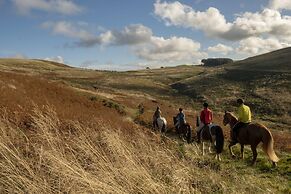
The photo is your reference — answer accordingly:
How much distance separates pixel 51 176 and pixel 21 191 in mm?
804

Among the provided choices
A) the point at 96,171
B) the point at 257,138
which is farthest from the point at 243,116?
the point at 96,171

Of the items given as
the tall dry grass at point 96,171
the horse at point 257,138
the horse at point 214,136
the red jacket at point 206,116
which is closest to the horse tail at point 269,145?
the horse at point 257,138

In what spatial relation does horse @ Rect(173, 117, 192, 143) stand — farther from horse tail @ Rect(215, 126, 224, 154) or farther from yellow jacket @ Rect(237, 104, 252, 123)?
yellow jacket @ Rect(237, 104, 252, 123)

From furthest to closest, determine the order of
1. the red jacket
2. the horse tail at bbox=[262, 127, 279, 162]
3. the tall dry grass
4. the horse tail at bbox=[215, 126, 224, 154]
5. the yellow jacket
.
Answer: the red jacket, the yellow jacket, the horse tail at bbox=[215, 126, 224, 154], the horse tail at bbox=[262, 127, 279, 162], the tall dry grass

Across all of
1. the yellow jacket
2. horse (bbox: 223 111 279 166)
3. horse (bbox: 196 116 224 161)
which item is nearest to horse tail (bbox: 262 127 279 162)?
horse (bbox: 223 111 279 166)

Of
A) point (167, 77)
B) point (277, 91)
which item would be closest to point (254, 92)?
point (277, 91)

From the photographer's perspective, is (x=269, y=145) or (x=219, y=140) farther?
(x=219, y=140)

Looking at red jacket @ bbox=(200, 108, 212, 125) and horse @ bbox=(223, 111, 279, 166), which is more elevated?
red jacket @ bbox=(200, 108, 212, 125)

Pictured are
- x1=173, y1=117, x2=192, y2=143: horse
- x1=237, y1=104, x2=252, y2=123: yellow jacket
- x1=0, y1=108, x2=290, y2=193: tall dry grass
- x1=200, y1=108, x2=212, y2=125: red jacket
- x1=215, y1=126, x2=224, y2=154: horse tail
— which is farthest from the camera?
x1=173, y1=117, x2=192, y2=143: horse

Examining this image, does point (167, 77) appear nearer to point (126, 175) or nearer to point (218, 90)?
point (218, 90)

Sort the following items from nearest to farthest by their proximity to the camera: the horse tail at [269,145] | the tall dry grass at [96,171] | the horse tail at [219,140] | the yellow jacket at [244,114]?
1. the tall dry grass at [96,171]
2. the horse tail at [269,145]
3. the horse tail at [219,140]
4. the yellow jacket at [244,114]

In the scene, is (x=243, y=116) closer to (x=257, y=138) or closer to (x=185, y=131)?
(x=257, y=138)

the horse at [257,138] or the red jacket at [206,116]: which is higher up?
the red jacket at [206,116]

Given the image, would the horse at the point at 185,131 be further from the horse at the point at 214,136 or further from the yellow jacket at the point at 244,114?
the yellow jacket at the point at 244,114
